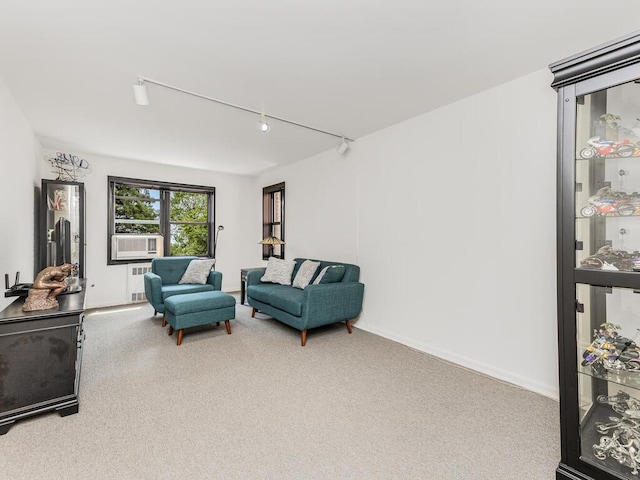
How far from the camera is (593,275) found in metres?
1.39

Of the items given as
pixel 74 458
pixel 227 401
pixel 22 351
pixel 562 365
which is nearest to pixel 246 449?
pixel 227 401

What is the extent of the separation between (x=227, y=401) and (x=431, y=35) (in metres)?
2.82

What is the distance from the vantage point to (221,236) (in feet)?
19.8

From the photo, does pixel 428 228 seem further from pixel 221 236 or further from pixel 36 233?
pixel 36 233

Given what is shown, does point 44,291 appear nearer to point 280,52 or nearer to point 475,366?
point 280,52

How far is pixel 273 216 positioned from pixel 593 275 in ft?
16.3

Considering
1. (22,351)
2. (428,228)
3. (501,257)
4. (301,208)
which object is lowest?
(22,351)

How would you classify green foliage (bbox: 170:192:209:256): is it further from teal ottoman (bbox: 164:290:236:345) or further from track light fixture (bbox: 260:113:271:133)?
track light fixture (bbox: 260:113:271:133)

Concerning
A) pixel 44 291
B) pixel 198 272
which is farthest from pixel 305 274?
pixel 44 291

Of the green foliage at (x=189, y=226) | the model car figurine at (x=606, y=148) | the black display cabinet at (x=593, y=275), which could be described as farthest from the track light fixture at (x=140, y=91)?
the green foliage at (x=189, y=226)

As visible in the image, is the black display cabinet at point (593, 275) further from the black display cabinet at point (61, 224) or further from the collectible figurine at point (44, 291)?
the black display cabinet at point (61, 224)

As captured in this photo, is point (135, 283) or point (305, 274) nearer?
point (305, 274)

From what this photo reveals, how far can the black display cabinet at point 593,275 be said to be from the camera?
1.41 m

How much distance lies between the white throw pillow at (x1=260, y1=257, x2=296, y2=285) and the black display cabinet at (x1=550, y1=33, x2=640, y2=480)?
328 cm
